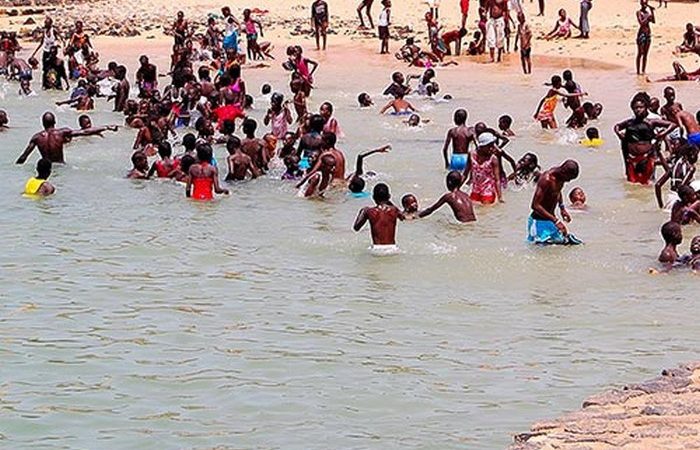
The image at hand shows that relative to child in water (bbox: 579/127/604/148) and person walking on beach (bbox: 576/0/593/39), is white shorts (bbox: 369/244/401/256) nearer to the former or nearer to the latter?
child in water (bbox: 579/127/604/148)

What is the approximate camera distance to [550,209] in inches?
507

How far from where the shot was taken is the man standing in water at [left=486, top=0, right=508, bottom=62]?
2882 centimetres

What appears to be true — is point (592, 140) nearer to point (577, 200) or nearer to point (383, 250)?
point (577, 200)

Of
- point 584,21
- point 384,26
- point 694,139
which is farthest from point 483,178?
point 584,21

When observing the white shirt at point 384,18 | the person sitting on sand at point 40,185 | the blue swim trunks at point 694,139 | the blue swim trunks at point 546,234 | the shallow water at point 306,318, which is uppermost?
the white shirt at point 384,18

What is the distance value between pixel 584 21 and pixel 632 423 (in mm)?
24219

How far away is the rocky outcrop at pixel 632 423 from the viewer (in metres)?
7.19

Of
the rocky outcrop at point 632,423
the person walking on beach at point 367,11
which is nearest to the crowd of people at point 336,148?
the rocky outcrop at point 632,423

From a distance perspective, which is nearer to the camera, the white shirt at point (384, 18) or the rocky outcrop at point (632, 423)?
the rocky outcrop at point (632, 423)

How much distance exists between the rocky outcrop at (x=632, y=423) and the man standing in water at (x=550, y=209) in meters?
4.15

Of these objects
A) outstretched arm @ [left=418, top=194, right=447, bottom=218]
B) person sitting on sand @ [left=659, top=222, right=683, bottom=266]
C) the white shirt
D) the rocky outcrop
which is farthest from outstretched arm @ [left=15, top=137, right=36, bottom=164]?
the white shirt

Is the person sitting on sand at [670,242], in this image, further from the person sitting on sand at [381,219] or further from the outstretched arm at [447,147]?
the outstretched arm at [447,147]

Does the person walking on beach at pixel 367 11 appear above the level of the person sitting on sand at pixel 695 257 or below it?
above

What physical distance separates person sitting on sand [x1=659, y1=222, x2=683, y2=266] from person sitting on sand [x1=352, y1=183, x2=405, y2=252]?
95.0 inches
